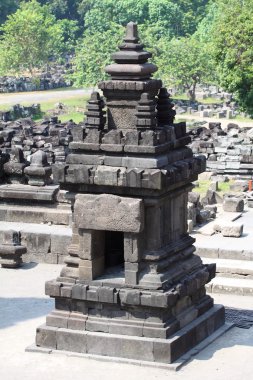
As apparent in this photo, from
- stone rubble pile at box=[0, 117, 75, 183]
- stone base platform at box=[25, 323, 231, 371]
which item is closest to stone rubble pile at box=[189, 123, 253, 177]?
stone rubble pile at box=[0, 117, 75, 183]

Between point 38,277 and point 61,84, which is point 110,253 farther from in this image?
point 61,84

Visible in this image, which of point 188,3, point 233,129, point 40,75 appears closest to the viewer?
point 233,129

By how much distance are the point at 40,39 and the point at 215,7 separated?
1733 cm

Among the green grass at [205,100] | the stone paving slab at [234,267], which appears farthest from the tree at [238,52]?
the stone paving slab at [234,267]

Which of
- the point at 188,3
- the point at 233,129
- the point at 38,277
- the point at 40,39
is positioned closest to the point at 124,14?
the point at 188,3

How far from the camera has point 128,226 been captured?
18.3m

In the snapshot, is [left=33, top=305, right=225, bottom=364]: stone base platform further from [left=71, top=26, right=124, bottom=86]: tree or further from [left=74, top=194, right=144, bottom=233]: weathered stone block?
[left=71, top=26, right=124, bottom=86]: tree

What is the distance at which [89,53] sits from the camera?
80.1m

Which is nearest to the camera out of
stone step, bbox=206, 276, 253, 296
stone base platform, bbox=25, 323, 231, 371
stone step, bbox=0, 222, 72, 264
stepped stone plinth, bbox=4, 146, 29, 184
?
stone base platform, bbox=25, 323, 231, 371

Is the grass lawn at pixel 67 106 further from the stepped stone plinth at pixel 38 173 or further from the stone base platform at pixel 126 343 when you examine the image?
the stone base platform at pixel 126 343

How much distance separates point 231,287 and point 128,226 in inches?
169

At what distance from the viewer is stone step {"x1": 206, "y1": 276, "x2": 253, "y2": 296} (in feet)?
72.0

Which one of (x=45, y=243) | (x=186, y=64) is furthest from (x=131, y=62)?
(x=186, y=64)

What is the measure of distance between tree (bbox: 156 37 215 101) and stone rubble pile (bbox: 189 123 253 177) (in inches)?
758
